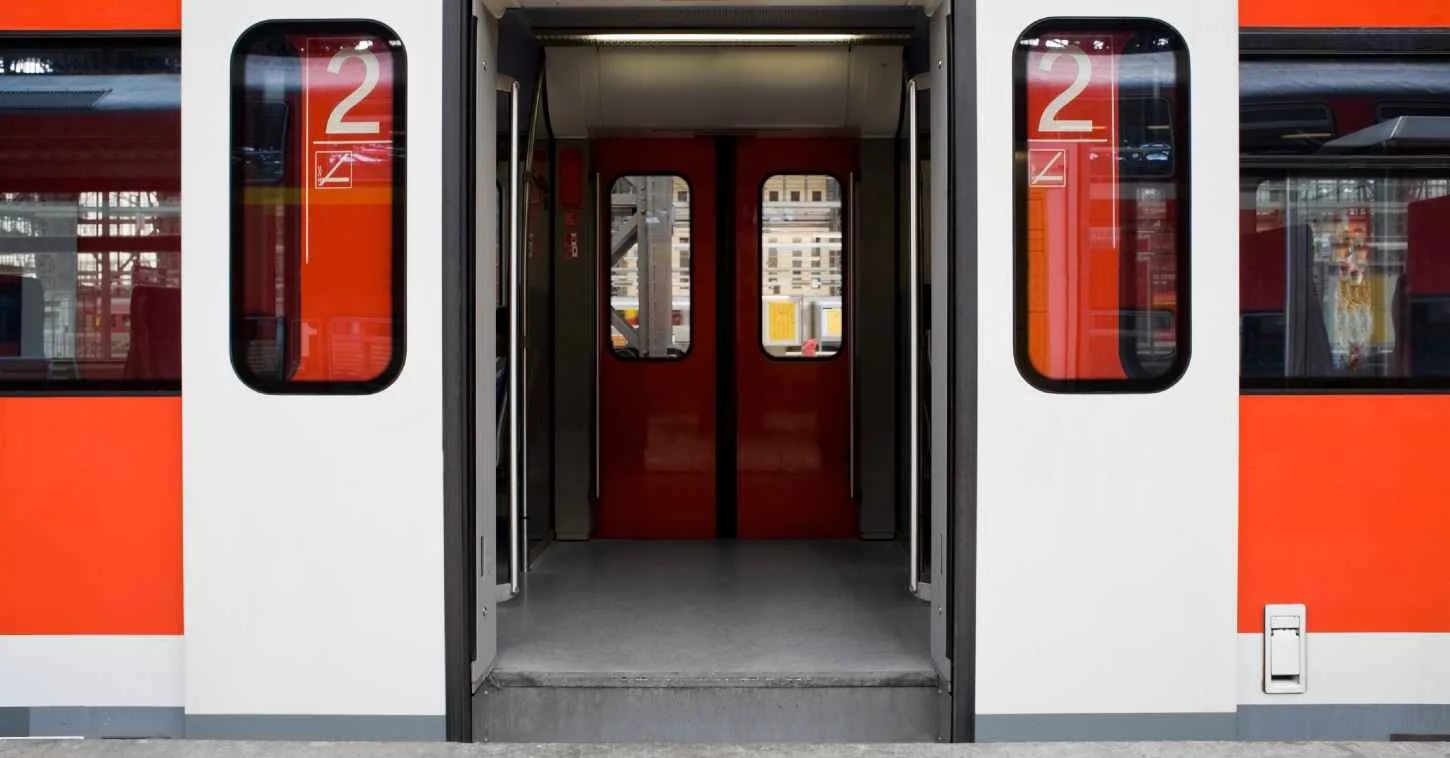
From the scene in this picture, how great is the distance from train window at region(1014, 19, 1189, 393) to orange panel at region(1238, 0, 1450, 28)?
0.27 meters

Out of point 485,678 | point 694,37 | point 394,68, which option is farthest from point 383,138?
point 694,37

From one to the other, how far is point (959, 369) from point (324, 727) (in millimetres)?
2070

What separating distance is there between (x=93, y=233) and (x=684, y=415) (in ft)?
10.2

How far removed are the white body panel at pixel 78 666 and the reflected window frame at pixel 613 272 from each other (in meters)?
2.91

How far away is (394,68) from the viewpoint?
325 centimetres

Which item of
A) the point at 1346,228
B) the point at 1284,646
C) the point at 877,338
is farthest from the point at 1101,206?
the point at 877,338

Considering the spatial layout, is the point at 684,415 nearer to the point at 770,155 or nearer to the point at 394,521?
the point at 770,155

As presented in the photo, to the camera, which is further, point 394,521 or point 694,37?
point 694,37

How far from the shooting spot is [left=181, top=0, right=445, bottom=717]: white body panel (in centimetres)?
322

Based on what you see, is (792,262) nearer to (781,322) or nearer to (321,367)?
(781,322)

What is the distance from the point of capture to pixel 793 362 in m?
5.90

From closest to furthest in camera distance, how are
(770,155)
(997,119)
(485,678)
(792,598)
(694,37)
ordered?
(997,119) → (485,678) → (792,598) → (694,37) → (770,155)

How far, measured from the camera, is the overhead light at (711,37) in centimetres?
484

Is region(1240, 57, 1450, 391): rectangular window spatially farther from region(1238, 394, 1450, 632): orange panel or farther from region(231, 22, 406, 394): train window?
region(231, 22, 406, 394): train window
